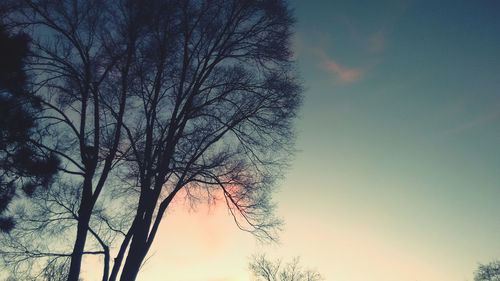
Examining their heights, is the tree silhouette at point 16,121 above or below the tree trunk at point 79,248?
above

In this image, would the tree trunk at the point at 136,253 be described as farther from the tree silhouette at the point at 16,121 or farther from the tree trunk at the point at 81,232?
the tree silhouette at the point at 16,121

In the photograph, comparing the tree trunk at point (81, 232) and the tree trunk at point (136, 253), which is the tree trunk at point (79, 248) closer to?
the tree trunk at point (81, 232)

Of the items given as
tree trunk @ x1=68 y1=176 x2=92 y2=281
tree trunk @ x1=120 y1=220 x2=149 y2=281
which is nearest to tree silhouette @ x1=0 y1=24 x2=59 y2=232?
tree trunk @ x1=68 y1=176 x2=92 y2=281

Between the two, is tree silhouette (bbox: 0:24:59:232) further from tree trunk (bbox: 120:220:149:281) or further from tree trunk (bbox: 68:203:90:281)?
tree trunk (bbox: 120:220:149:281)

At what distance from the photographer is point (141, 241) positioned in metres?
7.29

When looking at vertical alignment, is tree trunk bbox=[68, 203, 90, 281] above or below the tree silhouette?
below

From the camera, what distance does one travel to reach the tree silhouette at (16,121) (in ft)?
23.4

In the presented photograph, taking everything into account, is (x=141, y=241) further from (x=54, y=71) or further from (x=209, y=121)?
(x=54, y=71)

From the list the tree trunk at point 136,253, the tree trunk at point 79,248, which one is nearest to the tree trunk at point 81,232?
the tree trunk at point 79,248

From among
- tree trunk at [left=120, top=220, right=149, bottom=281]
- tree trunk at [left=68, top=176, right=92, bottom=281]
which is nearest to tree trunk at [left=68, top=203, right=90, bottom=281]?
tree trunk at [left=68, top=176, right=92, bottom=281]

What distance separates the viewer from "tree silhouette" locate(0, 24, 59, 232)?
712 centimetres

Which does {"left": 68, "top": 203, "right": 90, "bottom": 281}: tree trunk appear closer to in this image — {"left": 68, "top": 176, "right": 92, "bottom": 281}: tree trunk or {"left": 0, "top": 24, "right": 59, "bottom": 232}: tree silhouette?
{"left": 68, "top": 176, "right": 92, "bottom": 281}: tree trunk

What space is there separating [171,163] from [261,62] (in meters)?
3.80

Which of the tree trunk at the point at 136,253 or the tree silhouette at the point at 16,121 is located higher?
the tree silhouette at the point at 16,121
